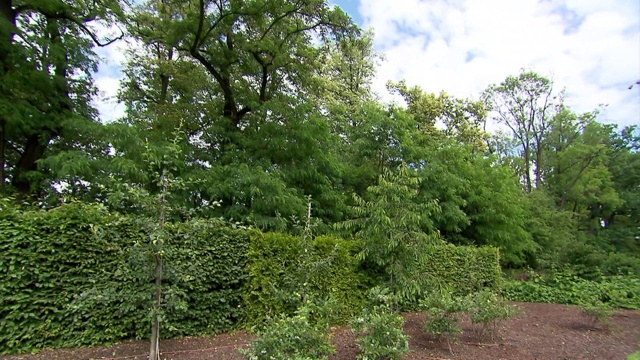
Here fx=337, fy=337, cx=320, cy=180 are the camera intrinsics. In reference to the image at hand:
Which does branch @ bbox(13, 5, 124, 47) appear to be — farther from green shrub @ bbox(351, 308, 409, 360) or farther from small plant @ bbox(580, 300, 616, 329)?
small plant @ bbox(580, 300, 616, 329)

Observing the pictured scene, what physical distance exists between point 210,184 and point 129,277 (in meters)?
2.96

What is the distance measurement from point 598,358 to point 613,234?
19.5 m

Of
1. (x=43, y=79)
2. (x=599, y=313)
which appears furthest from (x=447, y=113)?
(x=43, y=79)

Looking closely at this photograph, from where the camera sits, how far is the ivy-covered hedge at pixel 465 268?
7191mm

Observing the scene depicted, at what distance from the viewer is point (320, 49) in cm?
996

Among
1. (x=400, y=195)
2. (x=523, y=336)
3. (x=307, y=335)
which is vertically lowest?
(x=523, y=336)

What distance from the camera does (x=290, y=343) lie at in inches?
128

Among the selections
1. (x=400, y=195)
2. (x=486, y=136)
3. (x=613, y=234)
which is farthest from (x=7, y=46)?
(x=613, y=234)

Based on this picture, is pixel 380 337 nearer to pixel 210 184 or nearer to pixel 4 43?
pixel 210 184

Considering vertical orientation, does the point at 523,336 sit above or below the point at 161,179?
below

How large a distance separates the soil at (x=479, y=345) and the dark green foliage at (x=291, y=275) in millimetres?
447

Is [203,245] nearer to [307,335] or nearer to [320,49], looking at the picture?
[307,335]

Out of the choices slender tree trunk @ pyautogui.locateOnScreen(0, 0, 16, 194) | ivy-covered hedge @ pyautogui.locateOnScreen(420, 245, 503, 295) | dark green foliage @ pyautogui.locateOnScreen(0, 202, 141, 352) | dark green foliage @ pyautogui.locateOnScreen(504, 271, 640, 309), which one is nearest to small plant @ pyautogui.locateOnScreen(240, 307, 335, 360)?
dark green foliage @ pyautogui.locateOnScreen(0, 202, 141, 352)

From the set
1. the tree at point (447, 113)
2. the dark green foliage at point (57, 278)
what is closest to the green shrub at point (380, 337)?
the dark green foliage at point (57, 278)
